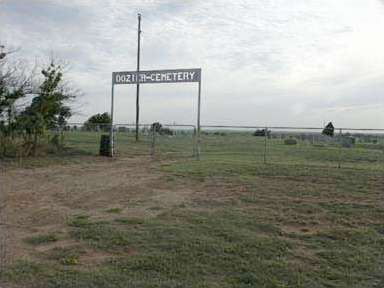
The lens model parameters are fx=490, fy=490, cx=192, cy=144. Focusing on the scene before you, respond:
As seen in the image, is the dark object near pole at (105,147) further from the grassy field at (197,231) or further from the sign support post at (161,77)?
the grassy field at (197,231)

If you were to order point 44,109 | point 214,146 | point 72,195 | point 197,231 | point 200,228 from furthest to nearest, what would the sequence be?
point 214,146 < point 44,109 < point 72,195 < point 200,228 < point 197,231

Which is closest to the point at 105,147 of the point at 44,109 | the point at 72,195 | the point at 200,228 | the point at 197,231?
the point at 44,109

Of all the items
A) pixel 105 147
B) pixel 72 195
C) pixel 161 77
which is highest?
pixel 161 77

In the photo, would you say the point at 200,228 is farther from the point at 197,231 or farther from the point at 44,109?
the point at 44,109

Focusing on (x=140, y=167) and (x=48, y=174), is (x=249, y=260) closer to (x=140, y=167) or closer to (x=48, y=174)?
(x=48, y=174)

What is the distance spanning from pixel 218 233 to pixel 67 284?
2.63 meters

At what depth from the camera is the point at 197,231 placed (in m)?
6.91

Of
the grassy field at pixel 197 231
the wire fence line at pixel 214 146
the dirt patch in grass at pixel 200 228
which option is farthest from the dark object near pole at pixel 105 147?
the dirt patch in grass at pixel 200 228

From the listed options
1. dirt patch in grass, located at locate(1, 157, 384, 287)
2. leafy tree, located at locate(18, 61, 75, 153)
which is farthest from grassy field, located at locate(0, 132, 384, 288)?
leafy tree, located at locate(18, 61, 75, 153)

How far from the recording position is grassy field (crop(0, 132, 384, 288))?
508 cm

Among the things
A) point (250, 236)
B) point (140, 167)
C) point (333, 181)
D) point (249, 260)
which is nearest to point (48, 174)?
point (140, 167)

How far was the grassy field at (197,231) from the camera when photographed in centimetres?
508

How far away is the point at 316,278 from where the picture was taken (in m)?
5.12

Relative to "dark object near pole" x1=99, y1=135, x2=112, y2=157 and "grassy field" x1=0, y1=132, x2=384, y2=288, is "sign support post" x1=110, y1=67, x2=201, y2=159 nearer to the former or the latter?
"dark object near pole" x1=99, y1=135, x2=112, y2=157
